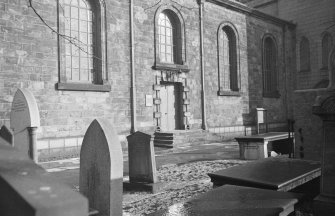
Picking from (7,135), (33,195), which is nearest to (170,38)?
(7,135)

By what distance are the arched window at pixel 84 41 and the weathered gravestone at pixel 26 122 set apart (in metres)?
4.79

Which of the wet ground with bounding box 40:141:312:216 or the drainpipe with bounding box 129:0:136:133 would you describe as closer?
the wet ground with bounding box 40:141:312:216

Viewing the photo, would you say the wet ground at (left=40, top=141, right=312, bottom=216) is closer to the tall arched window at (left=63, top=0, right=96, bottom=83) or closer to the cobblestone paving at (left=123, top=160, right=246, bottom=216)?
the cobblestone paving at (left=123, top=160, right=246, bottom=216)

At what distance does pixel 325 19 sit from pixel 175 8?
13050 millimetres

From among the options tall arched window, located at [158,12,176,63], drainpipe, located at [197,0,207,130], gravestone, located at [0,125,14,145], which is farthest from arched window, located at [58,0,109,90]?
drainpipe, located at [197,0,207,130]

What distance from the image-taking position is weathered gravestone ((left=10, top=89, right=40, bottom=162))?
6.39 m

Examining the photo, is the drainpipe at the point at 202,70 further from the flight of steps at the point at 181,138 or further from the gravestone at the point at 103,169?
the gravestone at the point at 103,169

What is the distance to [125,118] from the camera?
1307 cm

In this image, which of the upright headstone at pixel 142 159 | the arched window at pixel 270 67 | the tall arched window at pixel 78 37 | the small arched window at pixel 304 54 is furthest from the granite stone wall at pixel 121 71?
the small arched window at pixel 304 54

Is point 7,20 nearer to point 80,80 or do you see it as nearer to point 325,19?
point 80,80

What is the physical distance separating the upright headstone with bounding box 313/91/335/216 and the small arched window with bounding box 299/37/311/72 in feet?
69.6

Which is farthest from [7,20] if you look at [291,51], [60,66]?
[291,51]

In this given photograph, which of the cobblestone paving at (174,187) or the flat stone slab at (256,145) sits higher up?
the flat stone slab at (256,145)

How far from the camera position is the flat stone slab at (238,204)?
2.93 m
